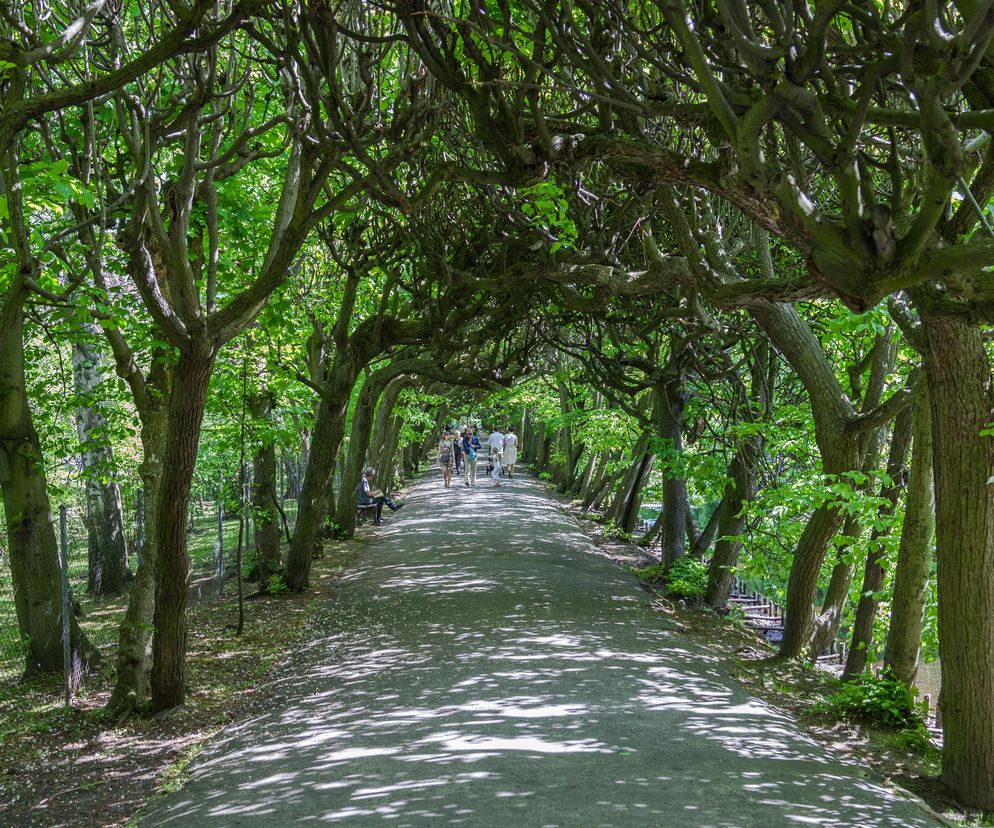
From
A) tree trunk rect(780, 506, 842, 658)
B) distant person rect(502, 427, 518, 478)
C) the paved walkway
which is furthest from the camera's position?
distant person rect(502, 427, 518, 478)

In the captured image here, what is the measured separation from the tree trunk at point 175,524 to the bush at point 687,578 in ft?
29.8

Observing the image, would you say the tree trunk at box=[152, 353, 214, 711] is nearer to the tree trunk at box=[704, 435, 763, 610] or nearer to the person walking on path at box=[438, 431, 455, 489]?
the tree trunk at box=[704, 435, 763, 610]

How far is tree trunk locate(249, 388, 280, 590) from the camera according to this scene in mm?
14755

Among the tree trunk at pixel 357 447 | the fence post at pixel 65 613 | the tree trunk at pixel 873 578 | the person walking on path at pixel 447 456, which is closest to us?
the fence post at pixel 65 613

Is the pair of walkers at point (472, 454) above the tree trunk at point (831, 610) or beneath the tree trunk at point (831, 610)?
above

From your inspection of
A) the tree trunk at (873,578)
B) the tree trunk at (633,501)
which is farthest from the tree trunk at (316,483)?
the tree trunk at (633,501)

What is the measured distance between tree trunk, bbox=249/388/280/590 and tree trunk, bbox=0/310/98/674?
15.8 ft

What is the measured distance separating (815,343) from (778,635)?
1160 cm

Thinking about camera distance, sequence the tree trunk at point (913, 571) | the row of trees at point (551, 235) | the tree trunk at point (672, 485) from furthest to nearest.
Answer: the tree trunk at point (672, 485) → the tree trunk at point (913, 571) → the row of trees at point (551, 235)

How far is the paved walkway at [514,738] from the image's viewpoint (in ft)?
19.1

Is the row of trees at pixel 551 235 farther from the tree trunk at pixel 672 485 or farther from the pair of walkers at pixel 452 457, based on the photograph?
the pair of walkers at pixel 452 457

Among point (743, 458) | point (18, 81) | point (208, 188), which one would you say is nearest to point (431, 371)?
point (743, 458)

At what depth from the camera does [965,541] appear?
20.7 feet

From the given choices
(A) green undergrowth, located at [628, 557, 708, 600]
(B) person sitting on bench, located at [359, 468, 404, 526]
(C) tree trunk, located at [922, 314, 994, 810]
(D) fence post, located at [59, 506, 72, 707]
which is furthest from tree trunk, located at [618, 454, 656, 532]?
(C) tree trunk, located at [922, 314, 994, 810]
